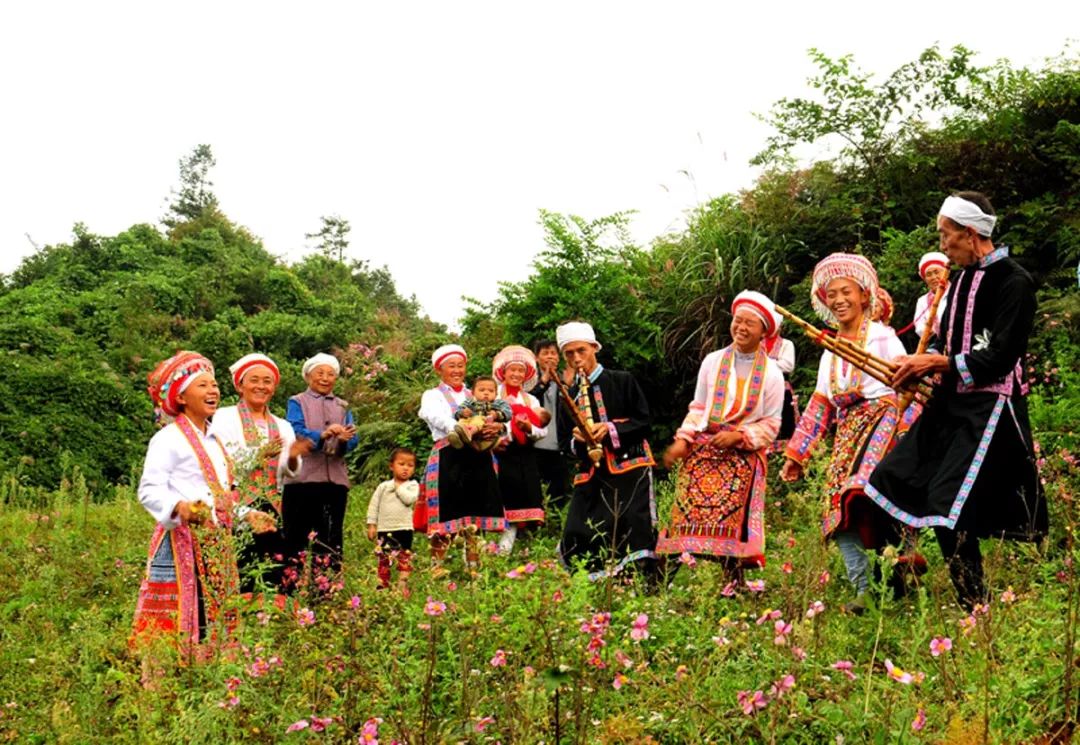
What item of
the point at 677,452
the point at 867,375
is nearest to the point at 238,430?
the point at 677,452

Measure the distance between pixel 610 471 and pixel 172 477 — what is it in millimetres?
2494

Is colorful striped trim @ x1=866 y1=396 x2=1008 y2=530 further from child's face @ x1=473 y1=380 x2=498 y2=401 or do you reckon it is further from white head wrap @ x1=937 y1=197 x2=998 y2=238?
child's face @ x1=473 y1=380 x2=498 y2=401

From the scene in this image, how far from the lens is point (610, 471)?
677 centimetres

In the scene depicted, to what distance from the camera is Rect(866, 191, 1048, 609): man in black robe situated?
4.87 meters

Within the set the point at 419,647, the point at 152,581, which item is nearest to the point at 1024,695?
the point at 419,647

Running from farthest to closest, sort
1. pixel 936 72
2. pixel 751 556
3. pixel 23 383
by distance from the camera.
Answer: pixel 23 383 → pixel 936 72 → pixel 751 556

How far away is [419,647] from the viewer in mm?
4539

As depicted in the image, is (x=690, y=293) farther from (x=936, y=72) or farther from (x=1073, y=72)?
(x=1073, y=72)

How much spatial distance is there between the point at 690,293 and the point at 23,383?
1060 cm

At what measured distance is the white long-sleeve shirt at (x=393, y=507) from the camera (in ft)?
28.0

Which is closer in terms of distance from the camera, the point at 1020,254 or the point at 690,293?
the point at 1020,254

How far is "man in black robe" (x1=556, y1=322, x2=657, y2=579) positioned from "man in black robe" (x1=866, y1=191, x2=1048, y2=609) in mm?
1748

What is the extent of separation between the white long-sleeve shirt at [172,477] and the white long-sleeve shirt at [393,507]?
3.07 m

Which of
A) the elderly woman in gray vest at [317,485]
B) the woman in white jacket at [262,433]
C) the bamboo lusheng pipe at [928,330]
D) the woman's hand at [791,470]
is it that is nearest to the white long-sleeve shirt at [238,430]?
the woman in white jacket at [262,433]
